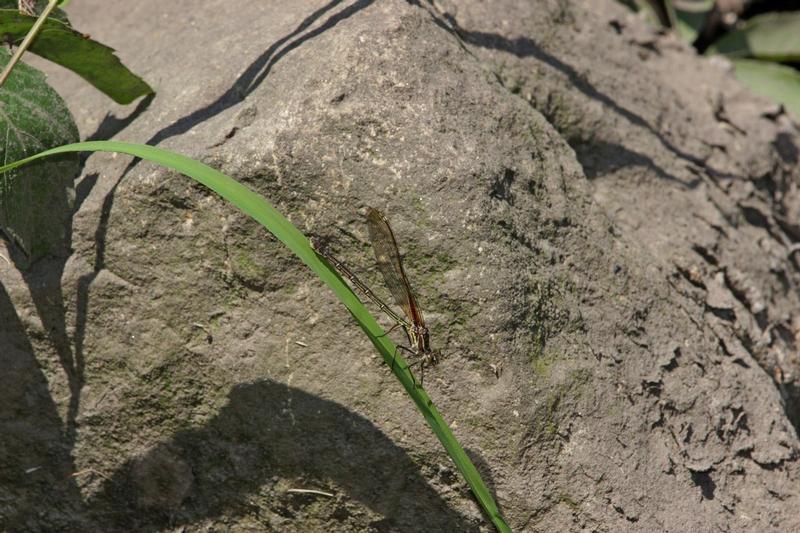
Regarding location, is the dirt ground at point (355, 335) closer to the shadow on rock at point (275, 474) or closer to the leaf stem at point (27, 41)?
the shadow on rock at point (275, 474)

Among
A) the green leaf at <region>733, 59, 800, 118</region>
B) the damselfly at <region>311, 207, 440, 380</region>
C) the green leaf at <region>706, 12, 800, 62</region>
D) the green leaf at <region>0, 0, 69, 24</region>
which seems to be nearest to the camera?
the damselfly at <region>311, 207, 440, 380</region>

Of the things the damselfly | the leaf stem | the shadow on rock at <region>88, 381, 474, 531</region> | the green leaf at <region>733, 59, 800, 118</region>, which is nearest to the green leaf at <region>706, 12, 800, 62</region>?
the green leaf at <region>733, 59, 800, 118</region>

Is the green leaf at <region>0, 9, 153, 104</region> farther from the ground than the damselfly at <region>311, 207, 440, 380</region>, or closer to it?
farther from the ground

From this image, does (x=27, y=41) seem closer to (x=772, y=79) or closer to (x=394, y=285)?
(x=394, y=285)

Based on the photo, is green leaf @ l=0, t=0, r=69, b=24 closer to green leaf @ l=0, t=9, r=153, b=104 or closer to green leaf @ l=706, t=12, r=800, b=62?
green leaf @ l=0, t=9, r=153, b=104

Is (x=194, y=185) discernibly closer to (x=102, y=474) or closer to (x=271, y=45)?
(x=271, y=45)

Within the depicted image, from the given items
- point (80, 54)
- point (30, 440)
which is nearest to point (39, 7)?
point (80, 54)
